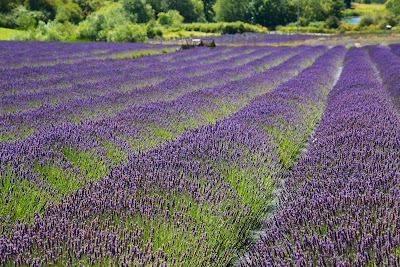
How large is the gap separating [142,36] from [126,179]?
3275cm

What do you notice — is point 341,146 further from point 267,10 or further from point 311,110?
point 267,10

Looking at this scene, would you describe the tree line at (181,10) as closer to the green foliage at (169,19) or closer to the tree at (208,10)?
the green foliage at (169,19)

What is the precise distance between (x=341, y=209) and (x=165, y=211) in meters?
0.99

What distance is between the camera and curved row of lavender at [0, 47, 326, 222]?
2.90m

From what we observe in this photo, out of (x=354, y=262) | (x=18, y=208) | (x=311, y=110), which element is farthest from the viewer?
(x=311, y=110)

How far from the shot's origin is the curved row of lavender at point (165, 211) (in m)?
1.92

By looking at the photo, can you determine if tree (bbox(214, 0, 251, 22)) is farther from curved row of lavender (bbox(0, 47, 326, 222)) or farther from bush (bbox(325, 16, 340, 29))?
curved row of lavender (bbox(0, 47, 326, 222))

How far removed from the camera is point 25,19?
4156 cm

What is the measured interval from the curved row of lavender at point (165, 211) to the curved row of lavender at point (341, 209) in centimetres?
26

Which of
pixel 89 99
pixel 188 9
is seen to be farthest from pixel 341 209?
pixel 188 9

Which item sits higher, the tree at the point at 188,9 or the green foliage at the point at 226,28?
the tree at the point at 188,9

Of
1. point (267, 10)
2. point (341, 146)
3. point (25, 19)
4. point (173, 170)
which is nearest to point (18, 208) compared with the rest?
point (173, 170)

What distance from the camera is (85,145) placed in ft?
12.3

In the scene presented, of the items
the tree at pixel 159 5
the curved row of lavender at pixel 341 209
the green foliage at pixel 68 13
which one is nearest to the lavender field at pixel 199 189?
the curved row of lavender at pixel 341 209
